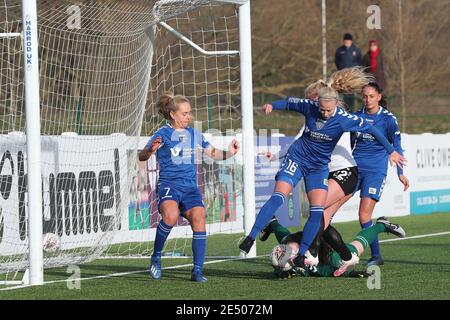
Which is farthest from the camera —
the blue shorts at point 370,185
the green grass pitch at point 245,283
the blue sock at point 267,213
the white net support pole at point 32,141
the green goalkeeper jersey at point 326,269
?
the blue shorts at point 370,185

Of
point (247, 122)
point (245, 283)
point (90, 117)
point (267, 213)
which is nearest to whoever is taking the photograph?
point (245, 283)

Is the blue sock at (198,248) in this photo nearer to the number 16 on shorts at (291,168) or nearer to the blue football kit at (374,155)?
the number 16 on shorts at (291,168)

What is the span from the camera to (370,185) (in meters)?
11.5

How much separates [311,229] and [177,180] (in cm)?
138

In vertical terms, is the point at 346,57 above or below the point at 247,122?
above

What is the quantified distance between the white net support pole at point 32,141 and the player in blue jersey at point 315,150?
2.19 meters

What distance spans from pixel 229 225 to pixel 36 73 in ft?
24.0

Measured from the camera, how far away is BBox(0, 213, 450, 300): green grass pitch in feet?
29.6

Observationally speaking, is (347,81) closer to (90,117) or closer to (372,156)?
(372,156)

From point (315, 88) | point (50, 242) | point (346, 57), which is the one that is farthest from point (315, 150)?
point (346, 57)

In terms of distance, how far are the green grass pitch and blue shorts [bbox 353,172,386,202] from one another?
78 centimetres

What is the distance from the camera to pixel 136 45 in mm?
13719

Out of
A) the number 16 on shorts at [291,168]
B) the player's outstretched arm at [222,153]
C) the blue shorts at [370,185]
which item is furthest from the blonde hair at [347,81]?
the player's outstretched arm at [222,153]

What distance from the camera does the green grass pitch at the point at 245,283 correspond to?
9.02 metres
